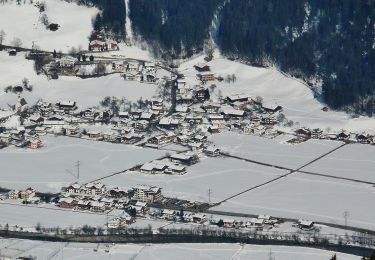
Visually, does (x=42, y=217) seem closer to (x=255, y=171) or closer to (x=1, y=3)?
(x=255, y=171)

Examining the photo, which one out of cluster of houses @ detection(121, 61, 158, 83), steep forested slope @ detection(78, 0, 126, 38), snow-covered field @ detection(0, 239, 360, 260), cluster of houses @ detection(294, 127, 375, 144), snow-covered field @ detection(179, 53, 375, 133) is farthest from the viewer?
steep forested slope @ detection(78, 0, 126, 38)

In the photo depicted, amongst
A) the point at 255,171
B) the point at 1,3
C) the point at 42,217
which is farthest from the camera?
the point at 1,3

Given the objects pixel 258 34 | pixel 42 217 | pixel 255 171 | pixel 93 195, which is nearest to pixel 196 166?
pixel 255 171

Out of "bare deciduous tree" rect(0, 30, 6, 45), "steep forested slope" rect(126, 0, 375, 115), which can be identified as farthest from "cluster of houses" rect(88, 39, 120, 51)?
"bare deciduous tree" rect(0, 30, 6, 45)

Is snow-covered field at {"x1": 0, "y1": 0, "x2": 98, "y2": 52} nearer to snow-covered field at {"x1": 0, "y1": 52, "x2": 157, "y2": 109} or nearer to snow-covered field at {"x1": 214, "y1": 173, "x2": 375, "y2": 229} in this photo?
snow-covered field at {"x1": 0, "y1": 52, "x2": 157, "y2": 109}

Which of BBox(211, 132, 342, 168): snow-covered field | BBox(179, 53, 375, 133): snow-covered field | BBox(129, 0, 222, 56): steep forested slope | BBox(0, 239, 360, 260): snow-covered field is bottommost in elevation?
BBox(0, 239, 360, 260): snow-covered field
